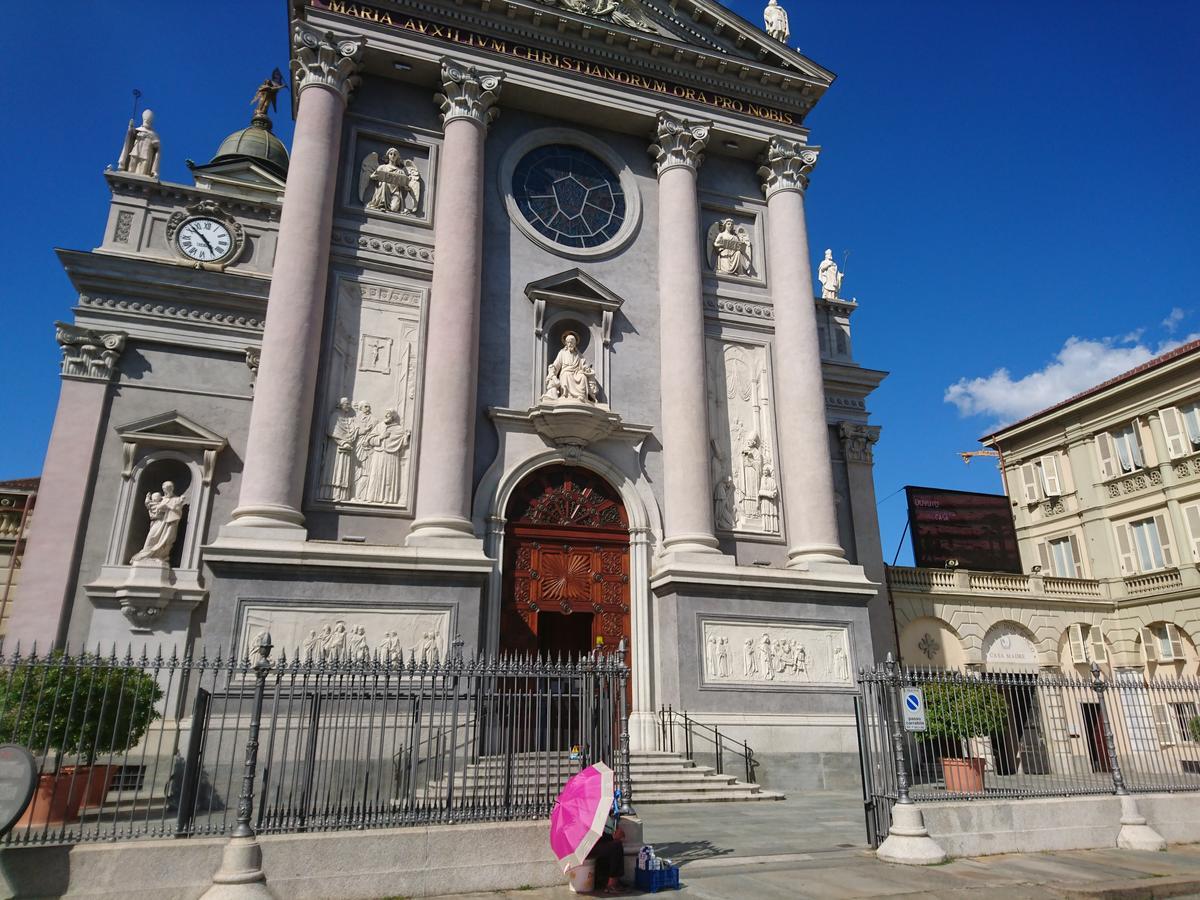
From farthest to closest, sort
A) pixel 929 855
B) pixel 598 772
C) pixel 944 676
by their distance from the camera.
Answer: pixel 944 676 < pixel 929 855 < pixel 598 772

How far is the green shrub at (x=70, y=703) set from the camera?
25.9ft

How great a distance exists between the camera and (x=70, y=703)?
26.1ft

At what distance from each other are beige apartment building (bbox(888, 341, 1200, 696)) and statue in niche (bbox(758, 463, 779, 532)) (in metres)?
8.14

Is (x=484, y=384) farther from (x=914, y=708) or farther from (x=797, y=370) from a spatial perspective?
(x=914, y=708)

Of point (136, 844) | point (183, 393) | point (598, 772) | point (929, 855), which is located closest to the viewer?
point (136, 844)

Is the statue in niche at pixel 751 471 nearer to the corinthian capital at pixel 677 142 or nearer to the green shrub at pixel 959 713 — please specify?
the green shrub at pixel 959 713

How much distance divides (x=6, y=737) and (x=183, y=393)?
10.1 meters

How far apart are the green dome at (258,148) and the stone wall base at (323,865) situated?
25992 millimetres

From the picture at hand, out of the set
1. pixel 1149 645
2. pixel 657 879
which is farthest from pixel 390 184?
pixel 1149 645


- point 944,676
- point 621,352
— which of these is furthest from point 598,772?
point 621,352

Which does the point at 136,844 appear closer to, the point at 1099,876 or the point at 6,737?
the point at 6,737

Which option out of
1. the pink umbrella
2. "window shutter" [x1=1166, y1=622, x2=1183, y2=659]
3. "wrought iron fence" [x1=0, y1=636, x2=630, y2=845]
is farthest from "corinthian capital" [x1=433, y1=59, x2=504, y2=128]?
"window shutter" [x1=1166, y1=622, x2=1183, y2=659]

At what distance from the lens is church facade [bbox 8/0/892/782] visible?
15.9m

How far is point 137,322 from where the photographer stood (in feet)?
59.6
